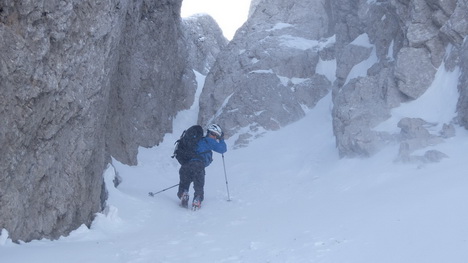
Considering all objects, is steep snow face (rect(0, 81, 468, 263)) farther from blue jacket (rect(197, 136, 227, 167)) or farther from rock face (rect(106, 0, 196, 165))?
rock face (rect(106, 0, 196, 165))

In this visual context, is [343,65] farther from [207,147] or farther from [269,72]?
[207,147]

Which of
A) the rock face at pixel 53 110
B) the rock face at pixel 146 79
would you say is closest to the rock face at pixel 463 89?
the rock face at pixel 53 110

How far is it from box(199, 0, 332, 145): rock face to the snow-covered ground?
7.75 m

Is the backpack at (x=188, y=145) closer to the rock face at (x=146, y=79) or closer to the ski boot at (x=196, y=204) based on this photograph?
the ski boot at (x=196, y=204)

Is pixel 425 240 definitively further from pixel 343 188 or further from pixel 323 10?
pixel 323 10

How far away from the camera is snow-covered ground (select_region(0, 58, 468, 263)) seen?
7.62 meters

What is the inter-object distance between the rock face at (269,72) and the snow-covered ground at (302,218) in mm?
7747

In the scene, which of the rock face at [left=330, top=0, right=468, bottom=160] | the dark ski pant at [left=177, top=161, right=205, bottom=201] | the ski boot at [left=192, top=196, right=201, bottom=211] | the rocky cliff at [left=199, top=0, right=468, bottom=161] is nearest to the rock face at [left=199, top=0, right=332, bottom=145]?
the rocky cliff at [left=199, top=0, right=468, bottom=161]

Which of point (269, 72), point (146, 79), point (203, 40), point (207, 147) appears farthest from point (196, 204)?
point (203, 40)

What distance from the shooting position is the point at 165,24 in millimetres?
24797

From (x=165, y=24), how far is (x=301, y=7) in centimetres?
1113

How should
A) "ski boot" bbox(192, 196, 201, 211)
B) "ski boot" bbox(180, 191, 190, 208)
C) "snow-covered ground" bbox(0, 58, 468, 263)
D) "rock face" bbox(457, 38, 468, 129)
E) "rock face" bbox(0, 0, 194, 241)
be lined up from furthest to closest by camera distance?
"ski boot" bbox(180, 191, 190, 208) → "ski boot" bbox(192, 196, 201, 211) → "rock face" bbox(457, 38, 468, 129) → "rock face" bbox(0, 0, 194, 241) → "snow-covered ground" bbox(0, 58, 468, 263)

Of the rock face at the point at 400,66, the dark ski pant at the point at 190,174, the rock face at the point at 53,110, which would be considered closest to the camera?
the rock face at the point at 53,110

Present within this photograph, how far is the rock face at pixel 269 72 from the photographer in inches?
1069
